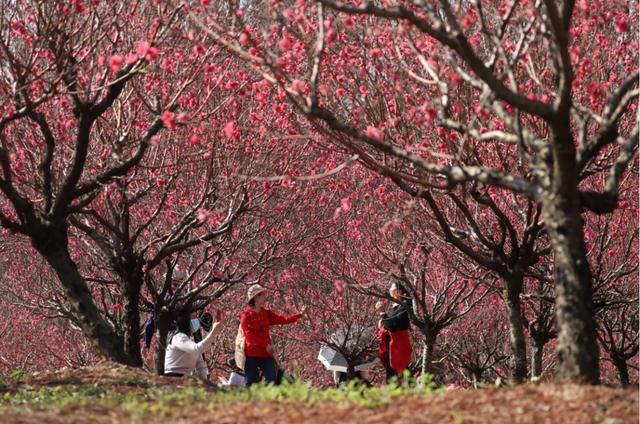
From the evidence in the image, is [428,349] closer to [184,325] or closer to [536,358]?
[536,358]

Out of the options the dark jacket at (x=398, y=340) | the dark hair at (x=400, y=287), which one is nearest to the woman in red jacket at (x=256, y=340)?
the dark jacket at (x=398, y=340)

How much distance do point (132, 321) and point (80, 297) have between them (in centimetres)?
289

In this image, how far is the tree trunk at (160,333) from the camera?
1380 cm

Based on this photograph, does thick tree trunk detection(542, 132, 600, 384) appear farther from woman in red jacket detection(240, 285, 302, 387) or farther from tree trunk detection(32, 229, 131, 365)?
woman in red jacket detection(240, 285, 302, 387)

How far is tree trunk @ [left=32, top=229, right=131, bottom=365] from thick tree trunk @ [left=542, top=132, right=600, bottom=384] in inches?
198

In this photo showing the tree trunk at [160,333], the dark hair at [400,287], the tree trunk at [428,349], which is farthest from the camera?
the tree trunk at [428,349]

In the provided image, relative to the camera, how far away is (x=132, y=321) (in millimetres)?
A: 12672

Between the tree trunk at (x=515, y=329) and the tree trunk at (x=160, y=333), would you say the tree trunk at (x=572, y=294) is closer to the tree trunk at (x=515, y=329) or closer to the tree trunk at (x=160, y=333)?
the tree trunk at (x=515, y=329)

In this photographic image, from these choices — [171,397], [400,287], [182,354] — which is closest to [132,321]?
[182,354]

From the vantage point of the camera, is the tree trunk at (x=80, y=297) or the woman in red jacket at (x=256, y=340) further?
the woman in red jacket at (x=256, y=340)

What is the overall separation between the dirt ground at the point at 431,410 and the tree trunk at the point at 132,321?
567cm

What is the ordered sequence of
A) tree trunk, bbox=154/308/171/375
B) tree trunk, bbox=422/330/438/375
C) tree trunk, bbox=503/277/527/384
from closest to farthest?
tree trunk, bbox=503/277/527/384
tree trunk, bbox=154/308/171/375
tree trunk, bbox=422/330/438/375

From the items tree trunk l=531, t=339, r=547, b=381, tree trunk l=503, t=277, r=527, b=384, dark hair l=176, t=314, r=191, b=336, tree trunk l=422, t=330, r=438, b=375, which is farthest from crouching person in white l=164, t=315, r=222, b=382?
tree trunk l=531, t=339, r=547, b=381

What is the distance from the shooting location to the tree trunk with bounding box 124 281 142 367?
12.5 m
